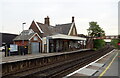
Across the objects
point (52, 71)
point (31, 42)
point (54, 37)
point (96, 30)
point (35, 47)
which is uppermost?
Answer: point (96, 30)

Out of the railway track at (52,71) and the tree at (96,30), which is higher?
the tree at (96,30)

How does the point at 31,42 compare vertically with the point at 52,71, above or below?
above

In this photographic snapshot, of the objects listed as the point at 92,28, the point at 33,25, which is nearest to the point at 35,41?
the point at 33,25

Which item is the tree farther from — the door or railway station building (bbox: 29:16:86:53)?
the door

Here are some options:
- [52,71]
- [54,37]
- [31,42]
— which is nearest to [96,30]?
[54,37]

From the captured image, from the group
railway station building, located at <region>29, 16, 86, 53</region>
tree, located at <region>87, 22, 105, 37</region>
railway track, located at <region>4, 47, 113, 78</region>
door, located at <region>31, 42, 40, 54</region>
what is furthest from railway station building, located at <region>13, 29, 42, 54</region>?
tree, located at <region>87, 22, 105, 37</region>

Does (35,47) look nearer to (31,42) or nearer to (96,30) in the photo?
(31,42)

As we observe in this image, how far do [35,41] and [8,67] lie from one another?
1698cm

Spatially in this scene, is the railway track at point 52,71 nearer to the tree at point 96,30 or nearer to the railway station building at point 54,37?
the railway station building at point 54,37

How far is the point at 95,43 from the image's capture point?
5191cm

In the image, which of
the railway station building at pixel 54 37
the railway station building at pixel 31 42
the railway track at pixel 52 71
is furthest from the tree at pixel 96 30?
the railway track at pixel 52 71

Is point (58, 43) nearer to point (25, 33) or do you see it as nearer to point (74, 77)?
point (25, 33)

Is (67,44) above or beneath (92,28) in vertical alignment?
beneath

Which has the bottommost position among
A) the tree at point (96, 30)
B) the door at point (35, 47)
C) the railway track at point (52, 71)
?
the railway track at point (52, 71)
